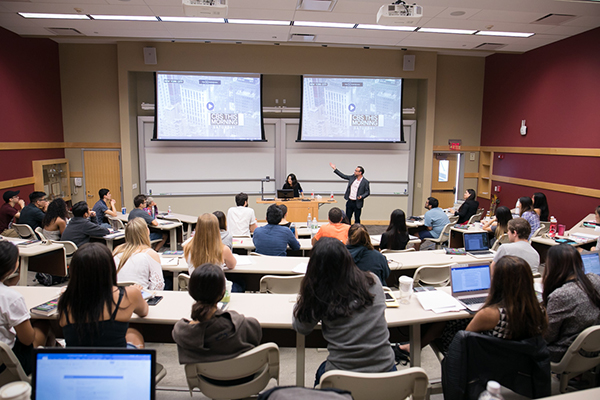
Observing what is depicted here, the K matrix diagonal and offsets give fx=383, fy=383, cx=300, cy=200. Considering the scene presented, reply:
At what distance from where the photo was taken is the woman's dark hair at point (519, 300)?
6.98ft

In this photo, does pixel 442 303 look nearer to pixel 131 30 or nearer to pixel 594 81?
pixel 594 81

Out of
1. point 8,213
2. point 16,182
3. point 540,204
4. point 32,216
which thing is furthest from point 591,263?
point 16,182

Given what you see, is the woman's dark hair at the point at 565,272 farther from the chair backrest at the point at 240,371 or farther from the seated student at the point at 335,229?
the seated student at the point at 335,229

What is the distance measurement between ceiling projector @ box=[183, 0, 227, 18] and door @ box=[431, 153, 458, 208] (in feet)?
24.0

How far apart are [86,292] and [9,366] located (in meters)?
0.62

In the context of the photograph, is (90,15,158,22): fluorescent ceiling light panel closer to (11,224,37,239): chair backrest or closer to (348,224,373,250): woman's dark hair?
(11,224,37,239): chair backrest

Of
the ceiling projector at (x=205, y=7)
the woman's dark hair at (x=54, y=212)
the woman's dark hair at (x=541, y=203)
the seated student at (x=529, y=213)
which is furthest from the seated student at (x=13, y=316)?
the woman's dark hair at (x=541, y=203)

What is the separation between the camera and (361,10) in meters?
6.22

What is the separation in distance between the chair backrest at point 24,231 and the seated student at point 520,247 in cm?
587

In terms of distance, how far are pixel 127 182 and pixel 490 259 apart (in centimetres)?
808

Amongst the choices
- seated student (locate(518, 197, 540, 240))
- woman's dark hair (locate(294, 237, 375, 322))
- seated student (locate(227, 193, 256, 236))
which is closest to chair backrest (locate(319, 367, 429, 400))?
woman's dark hair (locate(294, 237, 375, 322))

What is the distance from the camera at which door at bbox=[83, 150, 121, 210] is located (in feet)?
31.1

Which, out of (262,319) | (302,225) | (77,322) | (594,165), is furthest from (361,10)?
(77,322)

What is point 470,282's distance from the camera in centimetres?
303
